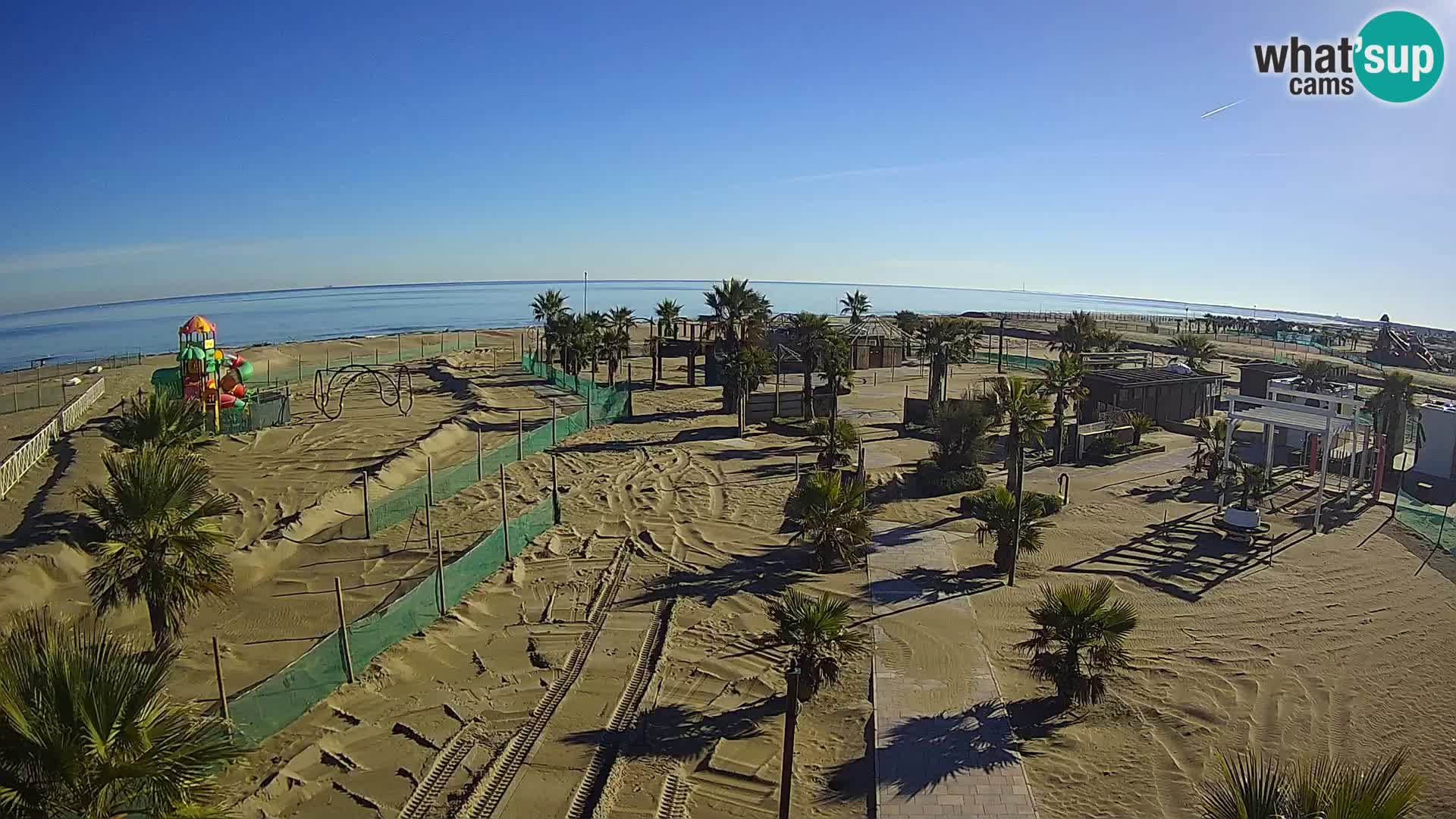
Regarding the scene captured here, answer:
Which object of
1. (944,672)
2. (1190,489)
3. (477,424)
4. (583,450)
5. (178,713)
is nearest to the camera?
(178,713)

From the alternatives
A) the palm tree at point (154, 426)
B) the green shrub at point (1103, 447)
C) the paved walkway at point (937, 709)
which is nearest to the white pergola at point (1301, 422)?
the green shrub at point (1103, 447)

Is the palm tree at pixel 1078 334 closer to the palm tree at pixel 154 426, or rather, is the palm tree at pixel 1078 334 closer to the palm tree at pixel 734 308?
the palm tree at pixel 734 308

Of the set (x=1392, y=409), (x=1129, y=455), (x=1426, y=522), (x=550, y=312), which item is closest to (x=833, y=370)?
(x=1129, y=455)

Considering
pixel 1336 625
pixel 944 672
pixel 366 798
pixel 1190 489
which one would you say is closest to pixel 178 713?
pixel 366 798

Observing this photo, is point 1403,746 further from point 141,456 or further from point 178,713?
point 141,456

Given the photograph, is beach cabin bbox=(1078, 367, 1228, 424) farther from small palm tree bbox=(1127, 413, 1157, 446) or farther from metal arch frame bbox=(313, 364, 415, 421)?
metal arch frame bbox=(313, 364, 415, 421)


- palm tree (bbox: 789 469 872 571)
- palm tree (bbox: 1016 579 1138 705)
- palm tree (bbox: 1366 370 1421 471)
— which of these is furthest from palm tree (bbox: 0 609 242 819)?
palm tree (bbox: 1366 370 1421 471)

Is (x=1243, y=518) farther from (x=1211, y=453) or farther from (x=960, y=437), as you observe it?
(x=960, y=437)

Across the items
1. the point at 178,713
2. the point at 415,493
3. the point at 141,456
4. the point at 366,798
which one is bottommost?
the point at 366,798
